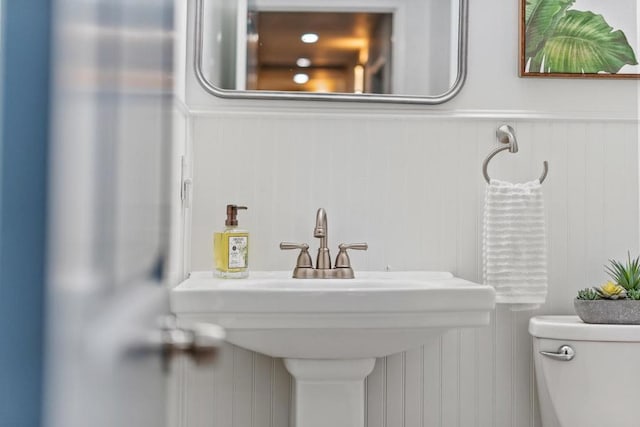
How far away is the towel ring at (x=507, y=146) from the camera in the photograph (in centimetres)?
187

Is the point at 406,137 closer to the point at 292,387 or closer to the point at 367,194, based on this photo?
the point at 367,194

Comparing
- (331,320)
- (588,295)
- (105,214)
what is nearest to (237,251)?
(331,320)

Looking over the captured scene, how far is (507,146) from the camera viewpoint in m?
1.91

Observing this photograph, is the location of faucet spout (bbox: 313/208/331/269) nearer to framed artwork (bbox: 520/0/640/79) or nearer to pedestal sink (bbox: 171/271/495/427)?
pedestal sink (bbox: 171/271/495/427)

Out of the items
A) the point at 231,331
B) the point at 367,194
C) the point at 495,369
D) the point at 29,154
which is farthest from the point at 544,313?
the point at 29,154

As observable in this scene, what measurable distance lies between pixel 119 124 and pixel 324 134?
1499mm

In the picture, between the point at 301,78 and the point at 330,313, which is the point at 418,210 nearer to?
the point at 301,78

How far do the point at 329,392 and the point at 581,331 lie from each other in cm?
66

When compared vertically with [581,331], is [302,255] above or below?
above

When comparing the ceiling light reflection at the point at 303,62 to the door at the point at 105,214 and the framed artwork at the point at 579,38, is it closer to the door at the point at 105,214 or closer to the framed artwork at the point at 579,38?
the framed artwork at the point at 579,38

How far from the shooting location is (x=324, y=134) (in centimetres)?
194

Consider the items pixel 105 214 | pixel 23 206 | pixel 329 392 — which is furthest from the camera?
pixel 329 392

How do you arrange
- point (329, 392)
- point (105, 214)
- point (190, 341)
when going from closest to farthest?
point (105, 214) < point (190, 341) < point (329, 392)

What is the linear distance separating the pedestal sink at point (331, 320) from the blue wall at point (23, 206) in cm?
111
